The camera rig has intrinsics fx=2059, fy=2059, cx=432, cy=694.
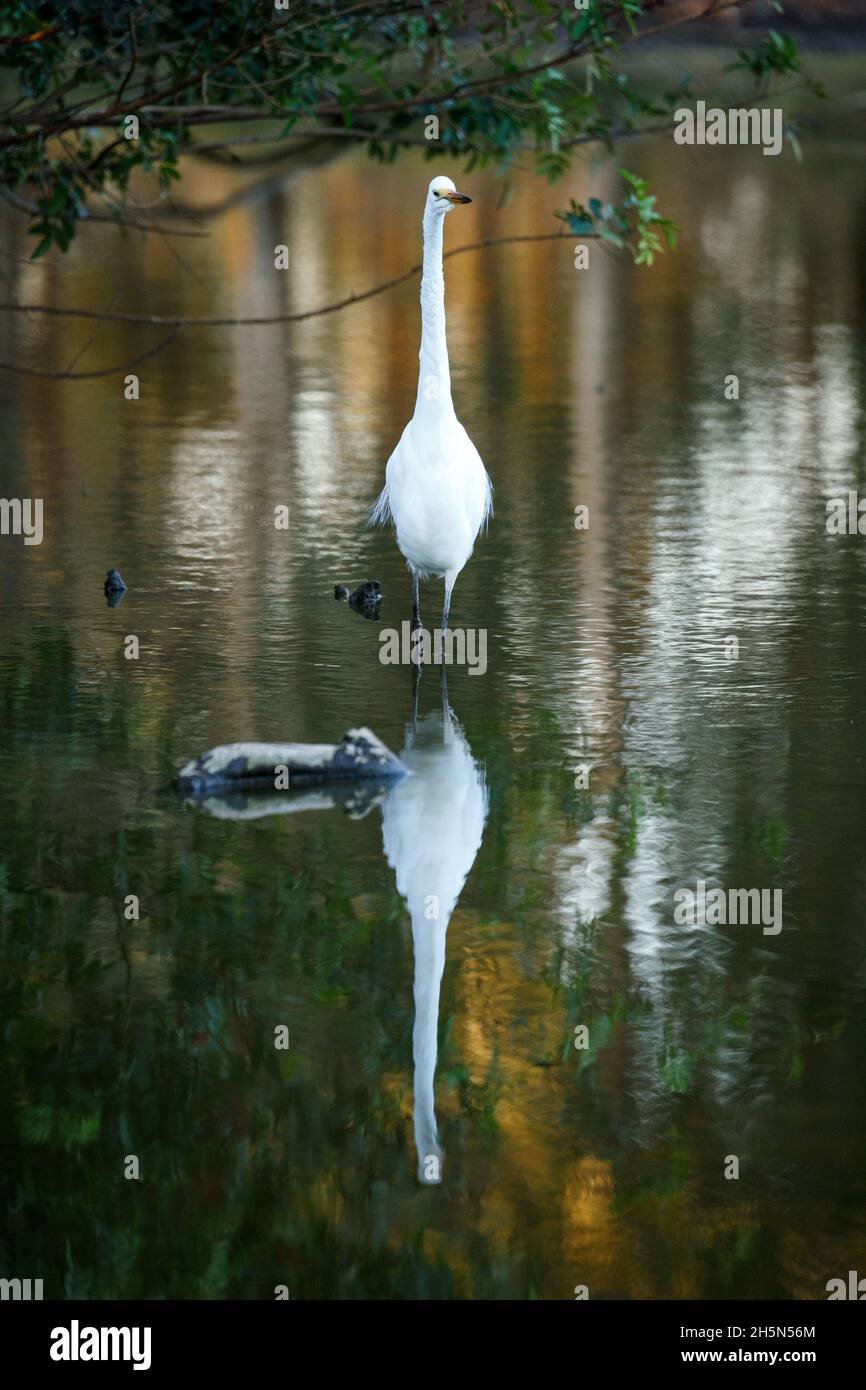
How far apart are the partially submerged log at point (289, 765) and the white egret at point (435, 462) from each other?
1.56 m

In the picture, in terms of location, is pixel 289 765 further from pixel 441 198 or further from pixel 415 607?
pixel 441 198

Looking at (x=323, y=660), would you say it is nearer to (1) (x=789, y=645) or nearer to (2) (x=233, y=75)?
(1) (x=789, y=645)

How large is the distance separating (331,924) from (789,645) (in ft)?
12.0

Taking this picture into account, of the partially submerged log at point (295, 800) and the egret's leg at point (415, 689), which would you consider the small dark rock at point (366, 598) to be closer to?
the egret's leg at point (415, 689)

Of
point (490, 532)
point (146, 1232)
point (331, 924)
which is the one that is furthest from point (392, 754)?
point (490, 532)

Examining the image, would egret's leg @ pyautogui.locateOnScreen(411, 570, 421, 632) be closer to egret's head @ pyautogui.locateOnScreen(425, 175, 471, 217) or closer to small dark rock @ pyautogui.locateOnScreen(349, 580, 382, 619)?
small dark rock @ pyautogui.locateOnScreen(349, 580, 382, 619)

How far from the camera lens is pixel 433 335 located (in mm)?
8953

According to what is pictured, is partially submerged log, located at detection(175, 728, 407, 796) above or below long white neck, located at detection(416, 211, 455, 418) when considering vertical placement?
below

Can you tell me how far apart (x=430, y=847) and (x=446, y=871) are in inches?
8.5

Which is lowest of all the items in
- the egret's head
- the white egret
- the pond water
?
the pond water

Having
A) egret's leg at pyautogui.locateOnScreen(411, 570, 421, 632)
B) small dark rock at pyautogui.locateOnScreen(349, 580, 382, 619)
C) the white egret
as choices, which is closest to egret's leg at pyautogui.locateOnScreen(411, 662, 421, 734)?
egret's leg at pyautogui.locateOnScreen(411, 570, 421, 632)

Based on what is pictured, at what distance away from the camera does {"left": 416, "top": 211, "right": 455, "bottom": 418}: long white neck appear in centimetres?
892

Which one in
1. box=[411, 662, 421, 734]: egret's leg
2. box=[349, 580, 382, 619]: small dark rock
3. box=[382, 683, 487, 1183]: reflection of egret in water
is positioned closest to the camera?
box=[382, 683, 487, 1183]: reflection of egret in water

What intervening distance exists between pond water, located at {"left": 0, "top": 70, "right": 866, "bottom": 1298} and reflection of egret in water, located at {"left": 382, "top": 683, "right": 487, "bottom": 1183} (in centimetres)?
2
